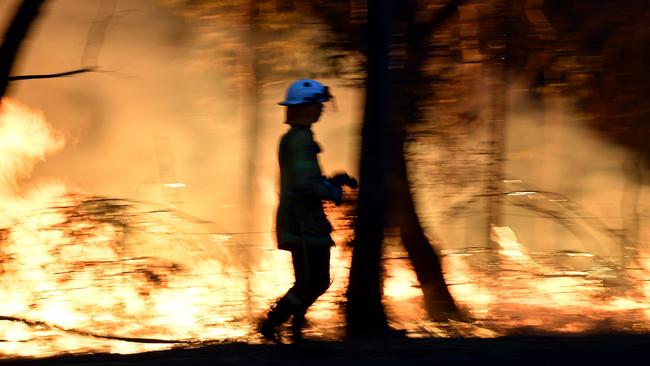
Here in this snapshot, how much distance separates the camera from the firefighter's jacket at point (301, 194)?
6.53m

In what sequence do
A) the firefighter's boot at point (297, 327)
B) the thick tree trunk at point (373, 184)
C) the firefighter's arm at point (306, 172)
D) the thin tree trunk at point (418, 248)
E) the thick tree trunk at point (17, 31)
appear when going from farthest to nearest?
the thin tree trunk at point (418, 248) < the thick tree trunk at point (17, 31) < the thick tree trunk at point (373, 184) < the firefighter's boot at point (297, 327) < the firefighter's arm at point (306, 172)

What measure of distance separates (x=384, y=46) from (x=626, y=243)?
308cm

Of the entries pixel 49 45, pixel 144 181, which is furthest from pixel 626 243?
pixel 49 45

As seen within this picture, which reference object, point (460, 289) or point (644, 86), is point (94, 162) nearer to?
point (460, 289)

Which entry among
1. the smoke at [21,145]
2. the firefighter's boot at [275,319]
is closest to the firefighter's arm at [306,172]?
the firefighter's boot at [275,319]

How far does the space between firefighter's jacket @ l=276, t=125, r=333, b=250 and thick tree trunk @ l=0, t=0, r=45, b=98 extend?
225 centimetres

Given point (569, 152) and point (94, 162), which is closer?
point (94, 162)

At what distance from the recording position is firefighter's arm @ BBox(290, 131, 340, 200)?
652cm

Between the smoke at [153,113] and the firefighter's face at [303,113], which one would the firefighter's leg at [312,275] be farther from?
the smoke at [153,113]

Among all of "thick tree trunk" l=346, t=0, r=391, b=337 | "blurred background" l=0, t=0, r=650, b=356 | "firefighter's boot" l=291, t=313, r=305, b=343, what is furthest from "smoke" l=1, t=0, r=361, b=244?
"firefighter's boot" l=291, t=313, r=305, b=343

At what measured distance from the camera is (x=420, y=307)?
26.9 ft

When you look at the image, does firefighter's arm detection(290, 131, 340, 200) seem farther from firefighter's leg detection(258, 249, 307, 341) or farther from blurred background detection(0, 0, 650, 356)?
blurred background detection(0, 0, 650, 356)

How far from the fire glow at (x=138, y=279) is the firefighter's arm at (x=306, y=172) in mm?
1548

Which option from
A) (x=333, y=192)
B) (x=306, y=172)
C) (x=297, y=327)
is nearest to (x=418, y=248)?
(x=297, y=327)
